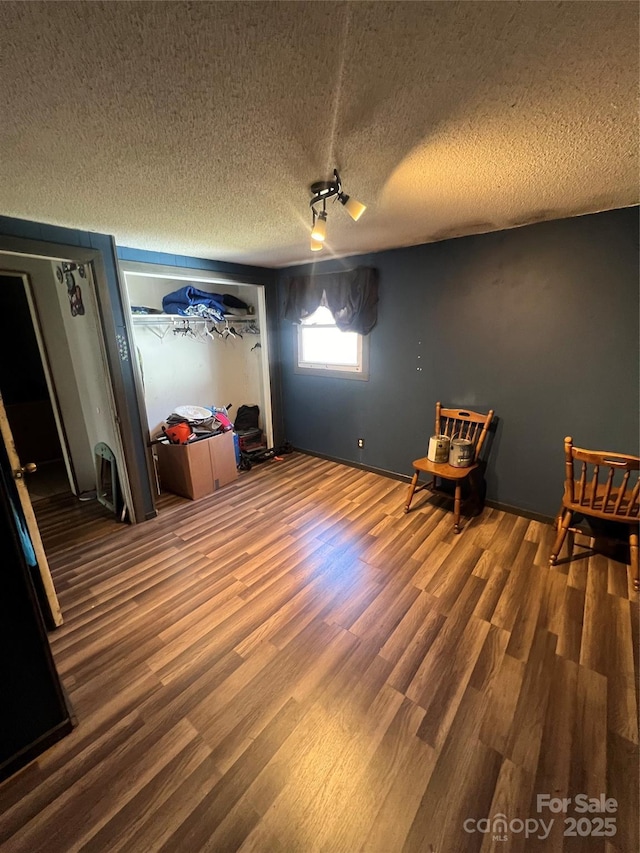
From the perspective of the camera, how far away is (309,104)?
1000mm

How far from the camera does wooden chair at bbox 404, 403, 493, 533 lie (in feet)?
8.53

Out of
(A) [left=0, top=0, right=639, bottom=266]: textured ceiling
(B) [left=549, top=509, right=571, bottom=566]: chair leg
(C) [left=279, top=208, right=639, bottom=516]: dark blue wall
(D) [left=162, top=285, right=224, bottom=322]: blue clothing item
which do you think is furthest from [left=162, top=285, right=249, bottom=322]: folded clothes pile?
(B) [left=549, top=509, right=571, bottom=566]: chair leg

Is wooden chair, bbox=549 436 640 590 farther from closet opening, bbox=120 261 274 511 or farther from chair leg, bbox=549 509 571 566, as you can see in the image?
closet opening, bbox=120 261 274 511

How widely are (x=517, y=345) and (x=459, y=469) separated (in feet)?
3.49

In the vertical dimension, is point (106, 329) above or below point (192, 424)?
above

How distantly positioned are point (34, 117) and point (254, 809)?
235cm

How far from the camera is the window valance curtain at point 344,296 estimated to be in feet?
10.4

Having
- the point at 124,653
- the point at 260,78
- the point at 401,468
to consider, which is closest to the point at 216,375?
the point at 401,468

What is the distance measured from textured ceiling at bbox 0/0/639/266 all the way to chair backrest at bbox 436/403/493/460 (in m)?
1.51

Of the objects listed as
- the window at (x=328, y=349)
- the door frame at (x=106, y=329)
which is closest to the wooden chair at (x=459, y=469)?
the window at (x=328, y=349)

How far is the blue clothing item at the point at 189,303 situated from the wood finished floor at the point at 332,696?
2321mm

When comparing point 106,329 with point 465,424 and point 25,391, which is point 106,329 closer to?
point 25,391

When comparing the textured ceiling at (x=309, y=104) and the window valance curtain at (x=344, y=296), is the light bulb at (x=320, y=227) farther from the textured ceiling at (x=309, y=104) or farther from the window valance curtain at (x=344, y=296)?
the window valance curtain at (x=344, y=296)

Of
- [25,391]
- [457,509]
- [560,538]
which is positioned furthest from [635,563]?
[25,391]
